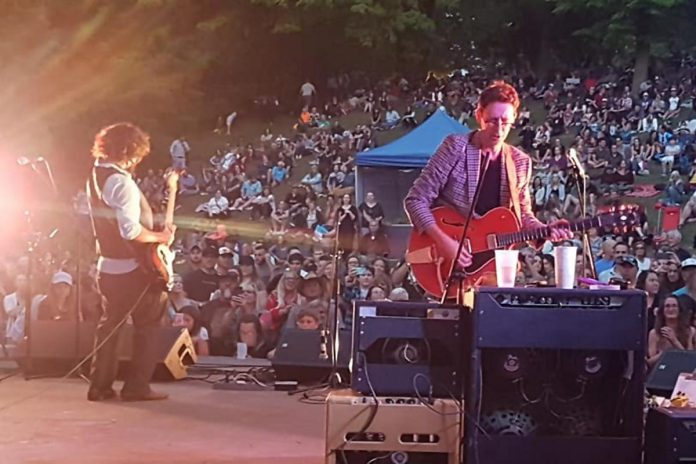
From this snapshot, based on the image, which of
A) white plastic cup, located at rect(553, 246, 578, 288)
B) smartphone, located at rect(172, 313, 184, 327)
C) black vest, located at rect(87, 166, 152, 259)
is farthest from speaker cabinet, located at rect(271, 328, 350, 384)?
white plastic cup, located at rect(553, 246, 578, 288)

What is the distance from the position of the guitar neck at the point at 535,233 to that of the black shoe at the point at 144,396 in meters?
2.63

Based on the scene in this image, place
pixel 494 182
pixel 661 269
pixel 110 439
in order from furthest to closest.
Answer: pixel 661 269
pixel 110 439
pixel 494 182

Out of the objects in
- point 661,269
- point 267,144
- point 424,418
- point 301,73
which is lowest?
point 424,418

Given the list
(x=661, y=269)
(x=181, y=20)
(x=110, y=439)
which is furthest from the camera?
(x=181, y=20)

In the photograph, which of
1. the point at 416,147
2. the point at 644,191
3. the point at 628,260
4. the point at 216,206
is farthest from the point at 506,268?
the point at 216,206

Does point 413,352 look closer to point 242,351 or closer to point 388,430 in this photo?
point 388,430

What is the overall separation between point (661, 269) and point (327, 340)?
2.78 metres

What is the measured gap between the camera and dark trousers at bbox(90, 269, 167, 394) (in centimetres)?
508

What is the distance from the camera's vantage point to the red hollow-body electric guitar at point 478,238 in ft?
10.8

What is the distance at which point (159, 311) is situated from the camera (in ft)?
17.2

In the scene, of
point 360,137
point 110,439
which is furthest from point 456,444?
point 360,137

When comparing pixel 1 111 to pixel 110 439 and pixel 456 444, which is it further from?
pixel 456 444

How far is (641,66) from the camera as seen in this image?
9.83 metres

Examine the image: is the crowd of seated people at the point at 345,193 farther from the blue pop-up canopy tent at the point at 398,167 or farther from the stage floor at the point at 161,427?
the stage floor at the point at 161,427
